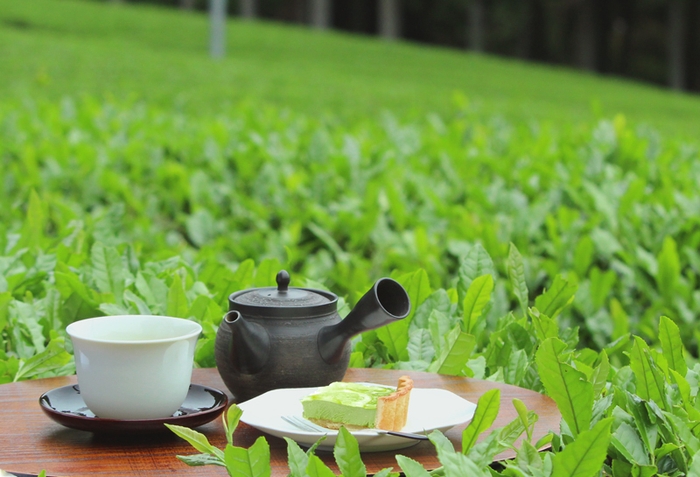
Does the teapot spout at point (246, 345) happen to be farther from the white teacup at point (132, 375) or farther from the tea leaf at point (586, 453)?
the tea leaf at point (586, 453)

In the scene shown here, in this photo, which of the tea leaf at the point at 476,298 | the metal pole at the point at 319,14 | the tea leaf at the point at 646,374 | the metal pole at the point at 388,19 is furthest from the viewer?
the metal pole at the point at 388,19

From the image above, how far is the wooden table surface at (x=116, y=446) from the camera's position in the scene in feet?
4.44

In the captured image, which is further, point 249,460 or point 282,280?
point 282,280

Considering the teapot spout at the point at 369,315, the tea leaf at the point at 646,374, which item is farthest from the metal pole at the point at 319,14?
the tea leaf at the point at 646,374

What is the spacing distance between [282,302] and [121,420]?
0.40m

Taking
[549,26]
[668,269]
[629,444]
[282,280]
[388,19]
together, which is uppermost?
[549,26]

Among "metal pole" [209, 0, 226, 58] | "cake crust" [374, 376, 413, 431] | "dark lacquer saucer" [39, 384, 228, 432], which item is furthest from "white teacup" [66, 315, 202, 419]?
"metal pole" [209, 0, 226, 58]

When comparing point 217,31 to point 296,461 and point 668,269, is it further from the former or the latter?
point 296,461

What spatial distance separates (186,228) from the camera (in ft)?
13.6

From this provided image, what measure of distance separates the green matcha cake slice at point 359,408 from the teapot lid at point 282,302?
0.22m

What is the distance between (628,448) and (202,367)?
980mm

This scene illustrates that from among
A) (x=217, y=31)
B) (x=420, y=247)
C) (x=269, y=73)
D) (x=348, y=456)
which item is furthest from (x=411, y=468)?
(x=217, y=31)

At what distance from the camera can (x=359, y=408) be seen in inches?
57.6

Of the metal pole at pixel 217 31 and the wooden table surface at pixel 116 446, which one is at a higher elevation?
the metal pole at pixel 217 31
